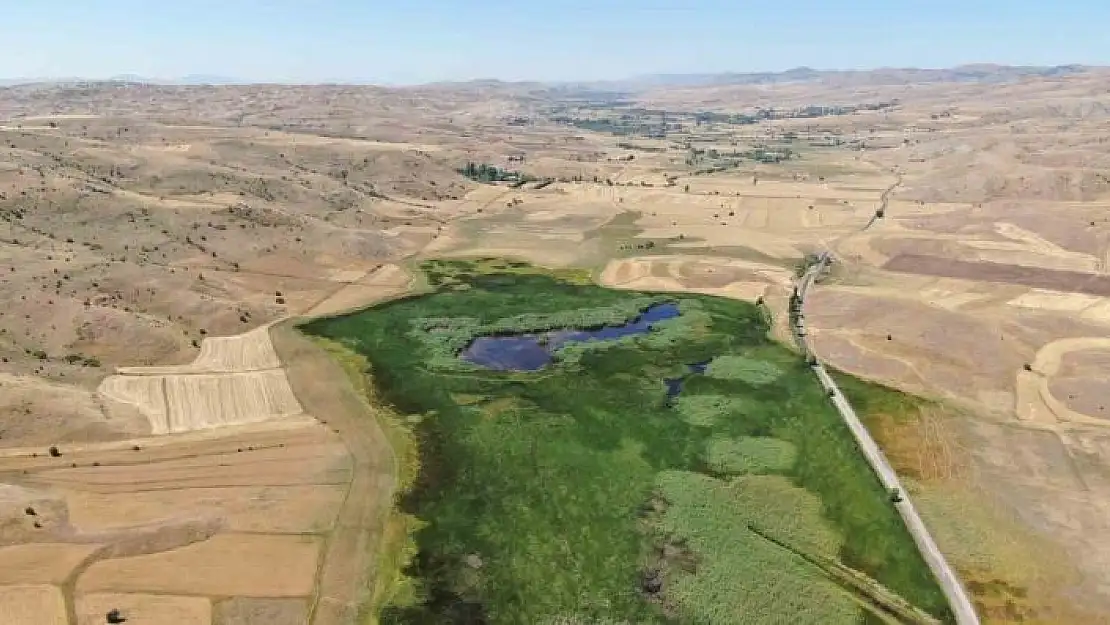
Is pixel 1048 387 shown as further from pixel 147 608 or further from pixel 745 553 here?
pixel 147 608

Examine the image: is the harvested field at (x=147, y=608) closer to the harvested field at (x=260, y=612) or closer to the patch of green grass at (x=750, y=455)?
the harvested field at (x=260, y=612)

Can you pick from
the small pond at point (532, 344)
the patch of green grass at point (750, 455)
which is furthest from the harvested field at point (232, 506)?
the patch of green grass at point (750, 455)

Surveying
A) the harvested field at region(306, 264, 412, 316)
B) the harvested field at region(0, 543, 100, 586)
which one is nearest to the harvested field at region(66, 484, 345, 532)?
the harvested field at region(0, 543, 100, 586)

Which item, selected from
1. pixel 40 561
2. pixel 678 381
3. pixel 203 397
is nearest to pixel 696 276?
pixel 678 381

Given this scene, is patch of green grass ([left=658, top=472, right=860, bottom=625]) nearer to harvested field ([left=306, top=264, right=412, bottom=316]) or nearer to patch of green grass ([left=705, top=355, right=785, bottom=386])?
patch of green grass ([left=705, top=355, right=785, bottom=386])

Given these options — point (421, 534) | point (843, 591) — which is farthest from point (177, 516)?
point (843, 591)

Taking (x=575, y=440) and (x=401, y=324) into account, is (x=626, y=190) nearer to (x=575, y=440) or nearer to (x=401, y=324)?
(x=401, y=324)
